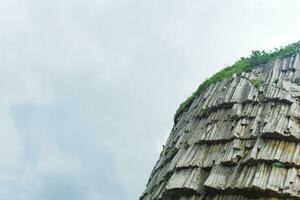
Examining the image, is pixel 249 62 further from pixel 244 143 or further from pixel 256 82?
pixel 244 143

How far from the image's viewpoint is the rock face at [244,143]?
14.5 m

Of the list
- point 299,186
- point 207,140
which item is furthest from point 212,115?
point 299,186

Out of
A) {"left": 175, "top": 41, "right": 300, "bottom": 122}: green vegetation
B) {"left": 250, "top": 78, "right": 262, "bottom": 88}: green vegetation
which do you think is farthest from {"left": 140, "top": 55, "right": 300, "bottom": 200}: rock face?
{"left": 175, "top": 41, "right": 300, "bottom": 122}: green vegetation

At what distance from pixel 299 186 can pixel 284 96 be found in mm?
3325

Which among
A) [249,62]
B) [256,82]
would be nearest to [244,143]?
[256,82]

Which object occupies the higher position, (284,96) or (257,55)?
(257,55)

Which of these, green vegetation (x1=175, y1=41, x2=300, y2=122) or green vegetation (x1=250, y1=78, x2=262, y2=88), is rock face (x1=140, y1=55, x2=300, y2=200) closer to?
green vegetation (x1=250, y1=78, x2=262, y2=88)

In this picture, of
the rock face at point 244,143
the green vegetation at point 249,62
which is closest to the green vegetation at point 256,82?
the rock face at point 244,143

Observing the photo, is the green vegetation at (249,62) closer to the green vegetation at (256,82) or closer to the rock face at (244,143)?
the rock face at (244,143)

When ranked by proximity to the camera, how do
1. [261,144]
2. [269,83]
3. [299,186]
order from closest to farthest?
[299,186], [261,144], [269,83]

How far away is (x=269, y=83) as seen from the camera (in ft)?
57.6

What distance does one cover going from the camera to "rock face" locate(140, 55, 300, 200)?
47.6 feet

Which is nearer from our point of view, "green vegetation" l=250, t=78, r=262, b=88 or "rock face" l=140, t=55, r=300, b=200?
"rock face" l=140, t=55, r=300, b=200

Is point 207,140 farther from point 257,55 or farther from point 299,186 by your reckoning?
point 257,55
